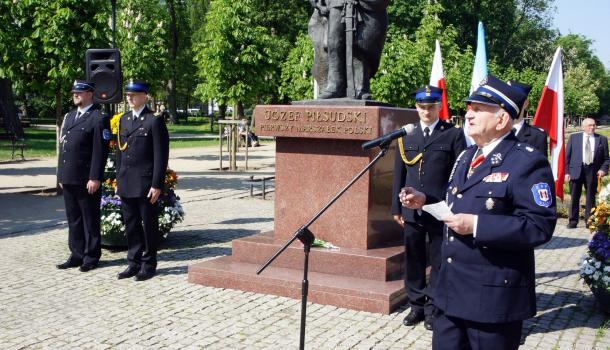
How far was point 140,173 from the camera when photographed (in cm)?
704

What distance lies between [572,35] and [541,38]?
61.0m

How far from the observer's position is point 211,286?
22.4ft

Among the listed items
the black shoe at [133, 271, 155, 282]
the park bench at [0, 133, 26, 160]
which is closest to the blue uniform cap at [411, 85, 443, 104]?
the black shoe at [133, 271, 155, 282]

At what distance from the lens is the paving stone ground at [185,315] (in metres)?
5.15

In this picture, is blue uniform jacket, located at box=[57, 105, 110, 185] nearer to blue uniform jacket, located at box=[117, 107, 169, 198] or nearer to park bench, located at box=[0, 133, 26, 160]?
blue uniform jacket, located at box=[117, 107, 169, 198]

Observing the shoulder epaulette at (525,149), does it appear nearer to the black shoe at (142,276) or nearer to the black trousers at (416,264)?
the black trousers at (416,264)

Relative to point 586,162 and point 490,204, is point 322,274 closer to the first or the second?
point 490,204

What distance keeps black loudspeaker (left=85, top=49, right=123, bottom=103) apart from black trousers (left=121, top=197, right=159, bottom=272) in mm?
3398

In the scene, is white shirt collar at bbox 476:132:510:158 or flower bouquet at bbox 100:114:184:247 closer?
white shirt collar at bbox 476:132:510:158

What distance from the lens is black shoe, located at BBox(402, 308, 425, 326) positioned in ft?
18.5

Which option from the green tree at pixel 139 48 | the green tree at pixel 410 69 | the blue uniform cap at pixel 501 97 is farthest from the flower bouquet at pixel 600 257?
the green tree at pixel 139 48

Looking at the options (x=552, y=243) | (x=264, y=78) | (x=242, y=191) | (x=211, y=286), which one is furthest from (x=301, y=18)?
(x=211, y=286)

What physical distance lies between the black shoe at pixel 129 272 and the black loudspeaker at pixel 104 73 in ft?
12.3

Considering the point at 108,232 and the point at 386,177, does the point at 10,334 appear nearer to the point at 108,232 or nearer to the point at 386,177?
the point at 108,232
